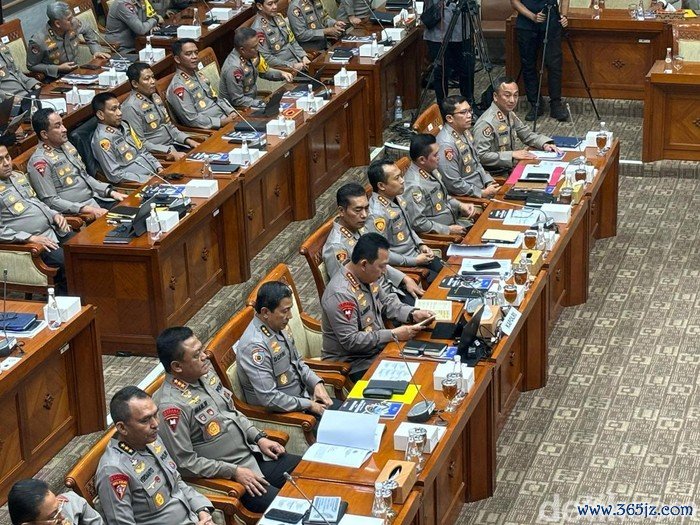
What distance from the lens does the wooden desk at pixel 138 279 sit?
705 centimetres

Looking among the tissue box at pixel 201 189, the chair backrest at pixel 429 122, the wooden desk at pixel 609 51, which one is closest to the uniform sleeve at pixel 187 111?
the chair backrest at pixel 429 122

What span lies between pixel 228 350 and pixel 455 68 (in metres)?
5.56

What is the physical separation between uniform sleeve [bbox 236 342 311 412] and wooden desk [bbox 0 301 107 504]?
951 millimetres

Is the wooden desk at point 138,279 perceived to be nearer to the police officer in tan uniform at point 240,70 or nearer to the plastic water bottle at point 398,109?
the police officer in tan uniform at point 240,70

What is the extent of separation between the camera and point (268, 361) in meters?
5.84

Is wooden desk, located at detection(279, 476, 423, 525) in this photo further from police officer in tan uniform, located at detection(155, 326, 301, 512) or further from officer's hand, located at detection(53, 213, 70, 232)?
officer's hand, located at detection(53, 213, 70, 232)

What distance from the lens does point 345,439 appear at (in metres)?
5.34

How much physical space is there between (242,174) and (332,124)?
165 centimetres

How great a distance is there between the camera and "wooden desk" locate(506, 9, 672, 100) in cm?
1088

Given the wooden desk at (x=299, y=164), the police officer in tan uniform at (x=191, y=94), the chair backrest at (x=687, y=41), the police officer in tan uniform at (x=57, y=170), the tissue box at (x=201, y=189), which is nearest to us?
the tissue box at (x=201, y=189)

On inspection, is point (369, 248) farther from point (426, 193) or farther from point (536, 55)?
point (536, 55)

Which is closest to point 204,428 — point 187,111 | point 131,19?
point 187,111

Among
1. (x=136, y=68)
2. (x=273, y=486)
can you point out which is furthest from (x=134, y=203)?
(x=273, y=486)

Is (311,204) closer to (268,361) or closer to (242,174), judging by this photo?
(242,174)
